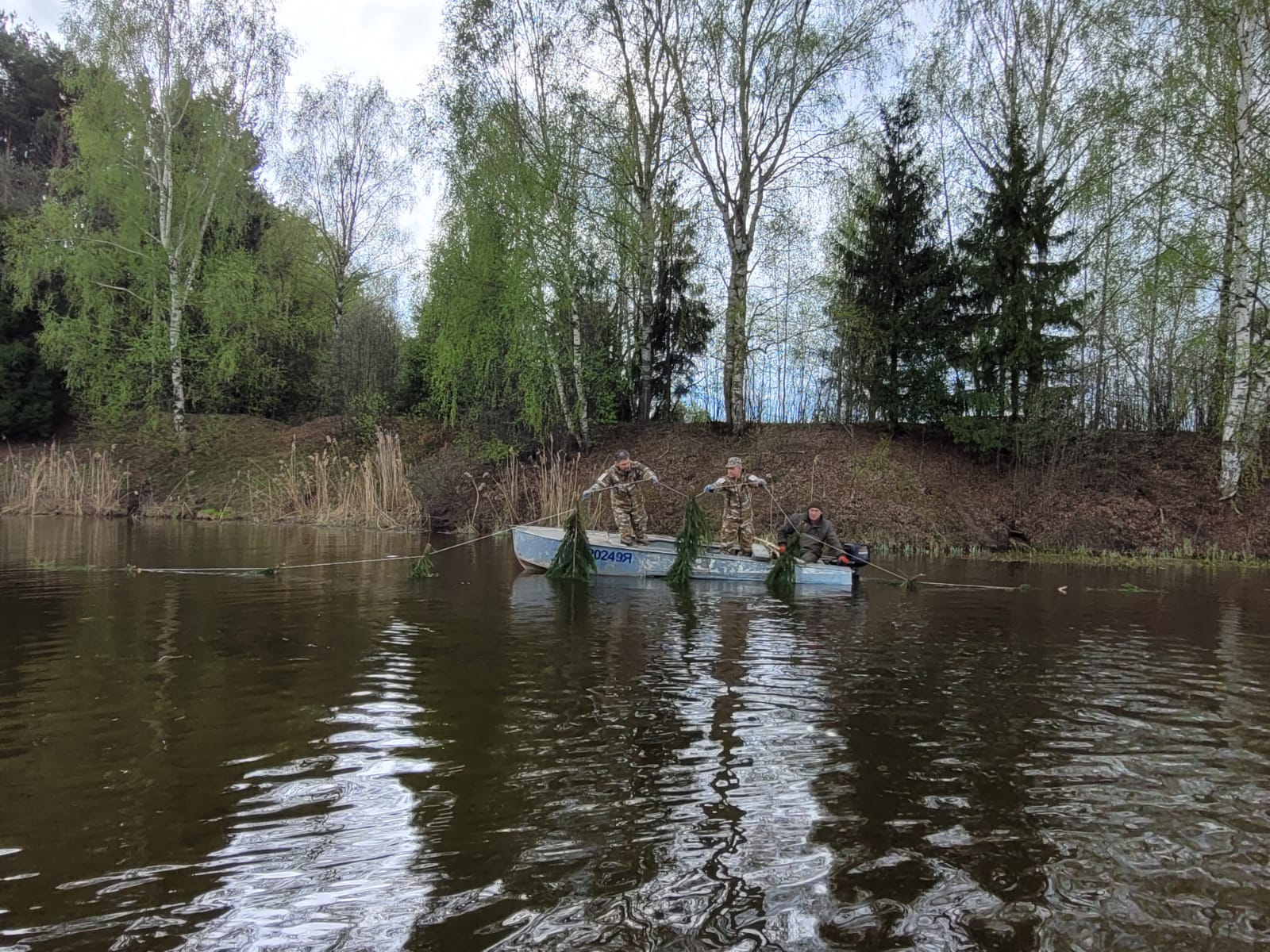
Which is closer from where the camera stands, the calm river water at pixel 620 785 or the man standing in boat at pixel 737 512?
the calm river water at pixel 620 785

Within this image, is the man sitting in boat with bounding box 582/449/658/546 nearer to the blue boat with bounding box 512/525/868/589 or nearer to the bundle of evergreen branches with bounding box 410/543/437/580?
the blue boat with bounding box 512/525/868/589

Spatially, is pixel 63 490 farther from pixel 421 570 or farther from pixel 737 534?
pixel 737 534

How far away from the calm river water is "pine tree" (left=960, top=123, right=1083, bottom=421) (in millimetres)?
11446

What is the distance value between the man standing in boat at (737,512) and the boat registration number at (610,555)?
1.66 meters

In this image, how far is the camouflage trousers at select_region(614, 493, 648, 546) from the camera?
1253 centimetres

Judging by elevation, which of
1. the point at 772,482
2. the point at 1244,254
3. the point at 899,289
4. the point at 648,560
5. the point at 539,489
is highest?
the point at 899,289

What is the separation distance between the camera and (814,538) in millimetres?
12289

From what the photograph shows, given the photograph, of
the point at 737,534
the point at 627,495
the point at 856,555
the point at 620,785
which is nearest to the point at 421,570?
the point at 627,495

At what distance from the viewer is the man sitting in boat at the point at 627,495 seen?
12.5 metres

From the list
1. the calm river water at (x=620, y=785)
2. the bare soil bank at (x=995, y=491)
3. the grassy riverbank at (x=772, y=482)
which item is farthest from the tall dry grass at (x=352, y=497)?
the calm river water at (x=620, y=785)

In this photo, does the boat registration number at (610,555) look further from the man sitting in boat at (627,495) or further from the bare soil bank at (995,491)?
the bare soil bank at (995,491)

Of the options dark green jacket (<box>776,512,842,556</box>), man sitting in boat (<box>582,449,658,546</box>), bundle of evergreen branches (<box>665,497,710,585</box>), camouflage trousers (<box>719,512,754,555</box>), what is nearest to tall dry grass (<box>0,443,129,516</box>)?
man sitting in boat (<box>582,449,658,546</box>)

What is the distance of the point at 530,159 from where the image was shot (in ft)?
66.2

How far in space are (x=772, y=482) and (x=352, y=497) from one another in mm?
9890
